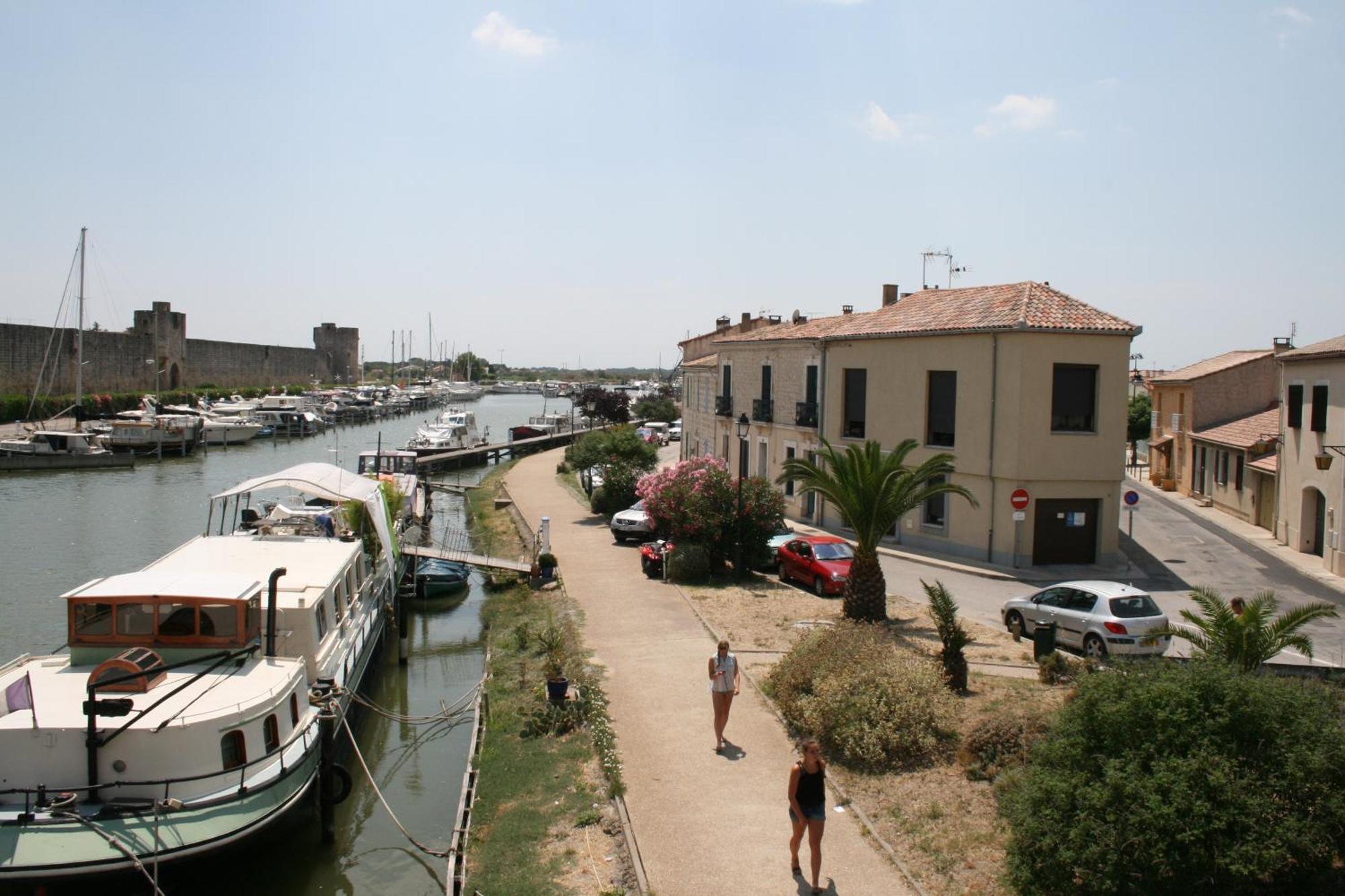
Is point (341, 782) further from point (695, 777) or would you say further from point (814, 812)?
point (814, 812)

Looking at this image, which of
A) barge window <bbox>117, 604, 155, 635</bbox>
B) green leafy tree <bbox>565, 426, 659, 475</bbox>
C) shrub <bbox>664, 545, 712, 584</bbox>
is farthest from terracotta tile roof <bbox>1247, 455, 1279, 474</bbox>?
barge window <bbox>117, 604, 155, 635</bbox>

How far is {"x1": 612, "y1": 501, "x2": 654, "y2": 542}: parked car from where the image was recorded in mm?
29797

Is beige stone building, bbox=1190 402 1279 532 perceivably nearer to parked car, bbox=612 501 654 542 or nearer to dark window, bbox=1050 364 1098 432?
dark window, bbox=1050 364 1098 432

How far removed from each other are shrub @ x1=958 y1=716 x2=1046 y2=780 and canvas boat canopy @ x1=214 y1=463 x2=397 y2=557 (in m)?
14.3

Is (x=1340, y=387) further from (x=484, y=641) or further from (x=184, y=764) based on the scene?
(x=184, y=764)

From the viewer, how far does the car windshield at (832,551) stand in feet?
77.3

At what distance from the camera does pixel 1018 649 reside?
17.6 m

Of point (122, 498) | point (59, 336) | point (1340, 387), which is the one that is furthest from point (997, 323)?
point (59, 336)

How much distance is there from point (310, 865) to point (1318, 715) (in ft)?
35.6

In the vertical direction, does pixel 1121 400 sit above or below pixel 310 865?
above

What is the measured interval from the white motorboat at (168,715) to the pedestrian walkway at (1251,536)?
22856mm

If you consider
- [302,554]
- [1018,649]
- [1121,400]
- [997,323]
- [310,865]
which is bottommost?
[310,865]

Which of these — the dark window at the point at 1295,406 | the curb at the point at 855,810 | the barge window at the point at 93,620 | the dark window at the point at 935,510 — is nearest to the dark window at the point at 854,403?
the dark window at the point at 935,510

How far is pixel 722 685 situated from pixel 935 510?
1757 centimetres
